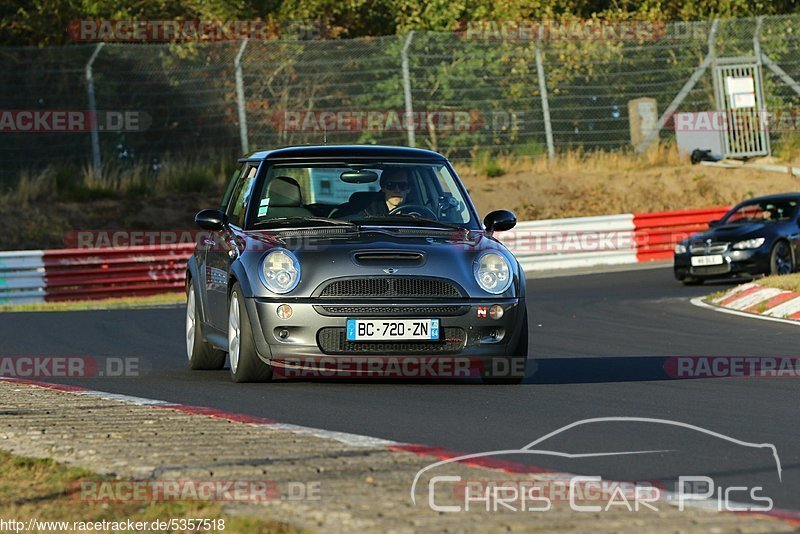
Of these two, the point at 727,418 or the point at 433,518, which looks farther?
the point at 727,418

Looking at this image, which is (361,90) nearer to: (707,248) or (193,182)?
(193,182)

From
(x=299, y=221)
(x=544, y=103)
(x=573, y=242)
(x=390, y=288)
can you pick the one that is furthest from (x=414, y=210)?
(x=544, y=103)

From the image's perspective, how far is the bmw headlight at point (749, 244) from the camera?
22188 mm

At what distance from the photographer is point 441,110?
1257 inches

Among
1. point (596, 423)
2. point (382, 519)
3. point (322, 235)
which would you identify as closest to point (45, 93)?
point (322, 235)

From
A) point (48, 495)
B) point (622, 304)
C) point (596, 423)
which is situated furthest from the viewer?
point (622, 304)

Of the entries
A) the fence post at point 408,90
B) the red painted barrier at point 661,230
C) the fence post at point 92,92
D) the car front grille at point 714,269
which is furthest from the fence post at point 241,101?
the car front grille at point 714,269

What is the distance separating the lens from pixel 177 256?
25891mm

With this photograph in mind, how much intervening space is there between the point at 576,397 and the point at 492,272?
103 cm

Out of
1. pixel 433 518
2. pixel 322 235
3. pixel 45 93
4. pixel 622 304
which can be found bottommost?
pixel 622 304

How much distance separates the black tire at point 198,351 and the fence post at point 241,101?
19.0 m

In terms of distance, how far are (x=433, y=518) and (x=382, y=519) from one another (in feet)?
0.58

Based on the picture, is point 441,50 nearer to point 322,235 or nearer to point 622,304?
point 622,304

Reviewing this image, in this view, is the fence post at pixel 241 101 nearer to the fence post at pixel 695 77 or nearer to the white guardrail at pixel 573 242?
the white guardrail at pixel 573 242
